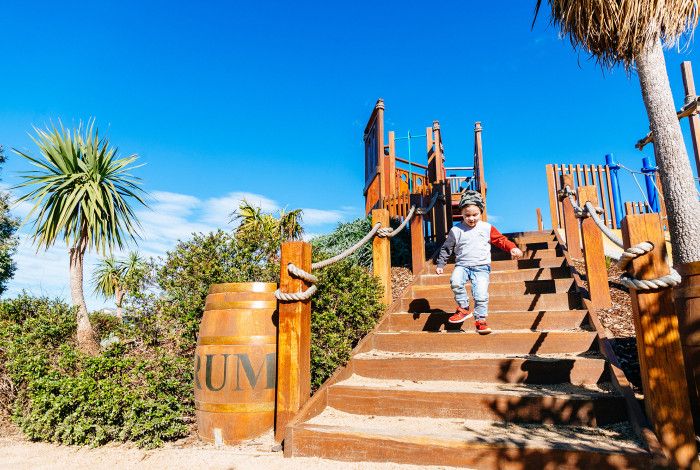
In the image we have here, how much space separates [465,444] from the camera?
245 centimetres

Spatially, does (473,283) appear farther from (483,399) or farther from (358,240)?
(358,240)

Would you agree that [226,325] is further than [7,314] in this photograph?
No

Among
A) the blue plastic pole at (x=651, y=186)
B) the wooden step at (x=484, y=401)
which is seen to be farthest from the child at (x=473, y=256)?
the blue plastic pole at (x=651, y=186)

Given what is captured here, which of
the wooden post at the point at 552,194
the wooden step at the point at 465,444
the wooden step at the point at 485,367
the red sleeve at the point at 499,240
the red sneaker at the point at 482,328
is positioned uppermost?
the wooden post at the point at 552,194

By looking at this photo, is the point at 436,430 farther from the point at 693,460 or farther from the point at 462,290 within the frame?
the point at 462,290

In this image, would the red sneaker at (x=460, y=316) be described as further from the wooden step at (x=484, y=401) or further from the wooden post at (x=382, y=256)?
the wooden post at (x=382, y=256)

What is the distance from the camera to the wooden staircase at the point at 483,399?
95.0 inches

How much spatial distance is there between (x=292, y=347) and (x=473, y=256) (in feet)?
7.11

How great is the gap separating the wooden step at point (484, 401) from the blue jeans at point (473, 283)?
1.03 meters

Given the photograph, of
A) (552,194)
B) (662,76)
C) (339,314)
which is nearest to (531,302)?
(339,314)

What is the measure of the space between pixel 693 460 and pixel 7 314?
6739mm

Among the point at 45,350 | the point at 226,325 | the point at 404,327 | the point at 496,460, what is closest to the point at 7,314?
the point at 45,350

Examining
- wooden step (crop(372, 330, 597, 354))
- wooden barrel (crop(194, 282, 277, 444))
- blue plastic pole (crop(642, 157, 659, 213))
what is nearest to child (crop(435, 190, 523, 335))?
wooden step (crop(372, 330, 597, 354))

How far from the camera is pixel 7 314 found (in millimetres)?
5316
